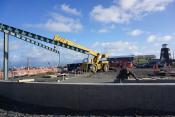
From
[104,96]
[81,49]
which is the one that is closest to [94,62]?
[81,49]

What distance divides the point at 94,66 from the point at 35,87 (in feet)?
120

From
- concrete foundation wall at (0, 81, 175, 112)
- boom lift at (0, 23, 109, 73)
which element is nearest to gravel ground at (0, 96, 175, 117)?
concrete foundation wall at (0, 81, 175, 112)

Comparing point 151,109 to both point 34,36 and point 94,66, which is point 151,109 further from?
point 94,66

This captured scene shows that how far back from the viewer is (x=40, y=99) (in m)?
12.9

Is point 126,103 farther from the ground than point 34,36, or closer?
closer

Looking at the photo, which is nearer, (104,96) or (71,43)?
(104,96)

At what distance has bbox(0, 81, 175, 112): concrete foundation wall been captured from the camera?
10.7 m

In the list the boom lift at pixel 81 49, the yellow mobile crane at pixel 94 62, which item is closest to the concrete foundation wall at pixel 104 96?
the boom lift at pixel 81 49

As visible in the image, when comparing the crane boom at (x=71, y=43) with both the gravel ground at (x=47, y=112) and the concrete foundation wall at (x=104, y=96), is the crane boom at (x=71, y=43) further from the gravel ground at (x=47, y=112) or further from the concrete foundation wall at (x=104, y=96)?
the concrete foundation wall at (x=104, y=96)

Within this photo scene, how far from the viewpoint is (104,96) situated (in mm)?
11414

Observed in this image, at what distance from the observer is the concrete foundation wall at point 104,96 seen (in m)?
10.7

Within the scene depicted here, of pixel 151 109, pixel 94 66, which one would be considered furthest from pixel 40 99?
pixel 94 66

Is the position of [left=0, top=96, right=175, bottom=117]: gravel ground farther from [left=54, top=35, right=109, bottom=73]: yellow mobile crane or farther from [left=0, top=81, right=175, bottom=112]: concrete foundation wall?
[left=54, top=35, right=109, bottom=73]: yellow mobile crane

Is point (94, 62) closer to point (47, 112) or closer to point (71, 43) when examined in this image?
point (71, 43)
